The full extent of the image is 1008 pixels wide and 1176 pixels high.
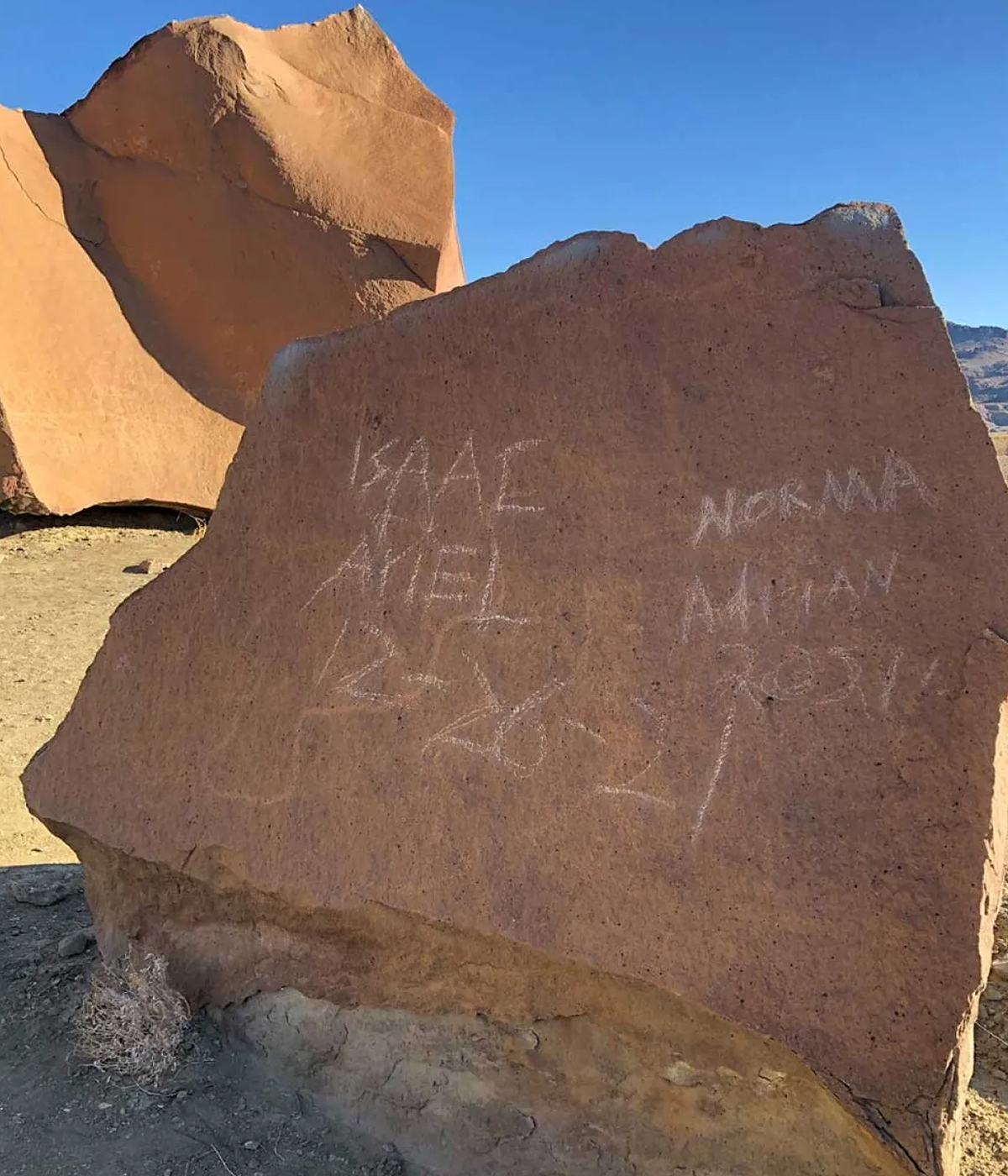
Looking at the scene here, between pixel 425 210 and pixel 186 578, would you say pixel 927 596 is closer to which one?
pixel 186 578

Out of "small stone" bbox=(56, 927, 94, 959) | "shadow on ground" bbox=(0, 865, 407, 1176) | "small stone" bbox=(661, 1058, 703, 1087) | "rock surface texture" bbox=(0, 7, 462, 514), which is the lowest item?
"shadow on ground" bbox=(0, 865, 407, 1176)

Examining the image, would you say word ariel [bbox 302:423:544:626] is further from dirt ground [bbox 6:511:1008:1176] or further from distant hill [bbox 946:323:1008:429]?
distant hill [bbox 946:323:1008:429]

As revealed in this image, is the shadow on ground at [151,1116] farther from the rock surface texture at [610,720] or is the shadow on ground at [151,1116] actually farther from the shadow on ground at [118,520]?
the shadow on ground at [118,520]

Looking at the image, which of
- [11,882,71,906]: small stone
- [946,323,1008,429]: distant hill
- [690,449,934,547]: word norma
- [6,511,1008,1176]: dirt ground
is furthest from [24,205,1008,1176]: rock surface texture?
[946,323,1008,429]: distant hill

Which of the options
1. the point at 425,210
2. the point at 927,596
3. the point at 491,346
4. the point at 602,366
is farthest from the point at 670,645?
the point at 425,210

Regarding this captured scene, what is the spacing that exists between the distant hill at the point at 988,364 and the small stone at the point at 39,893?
41.7 metres

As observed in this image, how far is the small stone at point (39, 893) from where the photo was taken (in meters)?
3.39

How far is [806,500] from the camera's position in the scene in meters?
2.03

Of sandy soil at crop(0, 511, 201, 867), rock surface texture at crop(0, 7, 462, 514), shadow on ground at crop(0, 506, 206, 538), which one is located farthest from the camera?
rock surface texture at crop(0, 7, 462, 514)

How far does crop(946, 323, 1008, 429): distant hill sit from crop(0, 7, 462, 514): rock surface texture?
36.8 meters

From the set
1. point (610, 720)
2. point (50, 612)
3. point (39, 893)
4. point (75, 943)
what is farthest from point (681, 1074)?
point (50, 612)

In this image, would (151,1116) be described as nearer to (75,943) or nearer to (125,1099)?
(125,1099)

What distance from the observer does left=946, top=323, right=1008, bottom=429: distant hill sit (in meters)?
46.0

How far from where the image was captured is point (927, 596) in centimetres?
191
